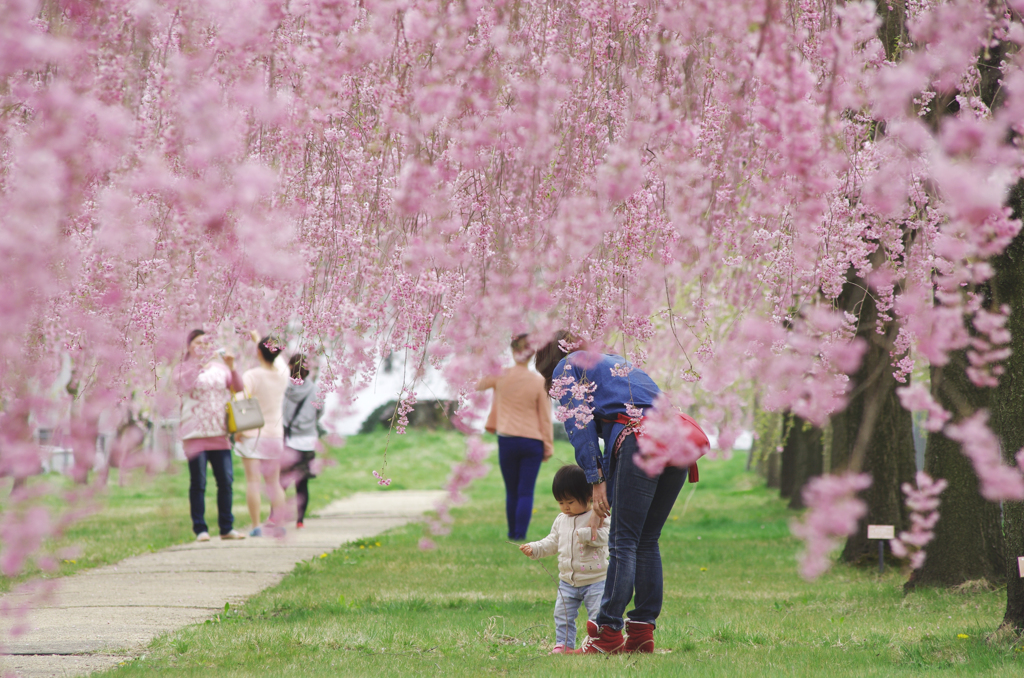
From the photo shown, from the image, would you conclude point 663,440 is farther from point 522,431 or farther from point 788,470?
point 788,470

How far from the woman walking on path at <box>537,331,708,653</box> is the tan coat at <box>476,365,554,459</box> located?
428 cm

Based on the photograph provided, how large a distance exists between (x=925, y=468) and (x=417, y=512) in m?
9.09

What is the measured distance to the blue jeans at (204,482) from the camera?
941 centimetres

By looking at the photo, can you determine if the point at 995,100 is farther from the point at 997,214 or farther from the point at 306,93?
the point at 306,93

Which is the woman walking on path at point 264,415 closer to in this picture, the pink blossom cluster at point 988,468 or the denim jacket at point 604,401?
the denim jacket at point 604,401

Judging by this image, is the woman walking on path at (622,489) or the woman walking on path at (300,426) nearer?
the woman walking on path at (622,489)

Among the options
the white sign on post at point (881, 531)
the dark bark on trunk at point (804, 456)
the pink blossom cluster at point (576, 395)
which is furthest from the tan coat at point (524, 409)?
the dark bark on trunk at point (804, 456)

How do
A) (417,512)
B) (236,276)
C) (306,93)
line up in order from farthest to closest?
(417,512) → (236,276) → (306,93)

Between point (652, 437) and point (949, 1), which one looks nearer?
point (949, 1)

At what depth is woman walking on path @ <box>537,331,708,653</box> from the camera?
476 centimetres

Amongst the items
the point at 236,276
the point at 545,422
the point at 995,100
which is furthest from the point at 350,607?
the point at 995,100

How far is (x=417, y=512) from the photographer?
14945 mm

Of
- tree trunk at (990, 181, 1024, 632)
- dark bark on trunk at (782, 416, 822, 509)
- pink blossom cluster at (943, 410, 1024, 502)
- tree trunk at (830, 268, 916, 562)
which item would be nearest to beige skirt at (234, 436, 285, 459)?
tree trunk at (830, 268, 916, 562)

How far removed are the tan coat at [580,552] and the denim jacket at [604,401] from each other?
47 centimetres
